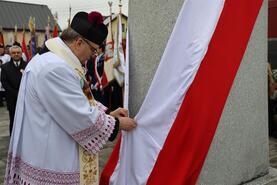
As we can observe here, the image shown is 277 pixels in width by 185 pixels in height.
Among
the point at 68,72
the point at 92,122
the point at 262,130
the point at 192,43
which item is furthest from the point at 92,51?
the point at 262,130

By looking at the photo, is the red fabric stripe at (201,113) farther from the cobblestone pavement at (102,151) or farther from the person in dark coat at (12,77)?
the person in dark coat at (12,77)

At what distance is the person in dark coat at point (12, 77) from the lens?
249 inches

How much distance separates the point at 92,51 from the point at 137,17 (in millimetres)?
751

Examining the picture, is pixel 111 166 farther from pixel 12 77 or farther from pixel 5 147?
pixel 12 77

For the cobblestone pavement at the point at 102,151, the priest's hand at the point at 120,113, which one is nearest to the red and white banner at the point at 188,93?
the priest's hand at the point at 120,113

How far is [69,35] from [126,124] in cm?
70

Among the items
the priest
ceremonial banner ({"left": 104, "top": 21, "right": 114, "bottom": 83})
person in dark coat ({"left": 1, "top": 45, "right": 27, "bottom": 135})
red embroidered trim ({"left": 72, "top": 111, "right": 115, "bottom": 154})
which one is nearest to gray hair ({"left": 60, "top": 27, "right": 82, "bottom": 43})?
the priest

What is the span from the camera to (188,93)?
2.40 metres

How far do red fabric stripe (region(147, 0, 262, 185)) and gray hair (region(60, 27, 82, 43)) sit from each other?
0.80 m

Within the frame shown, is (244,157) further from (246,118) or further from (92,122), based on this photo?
(92,122)

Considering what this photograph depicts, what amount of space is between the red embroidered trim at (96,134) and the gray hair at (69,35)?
48cm

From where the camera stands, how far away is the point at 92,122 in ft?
7.11

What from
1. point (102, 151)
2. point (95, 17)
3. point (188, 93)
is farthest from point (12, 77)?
point (188, 93)

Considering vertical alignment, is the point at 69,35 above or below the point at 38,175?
above
